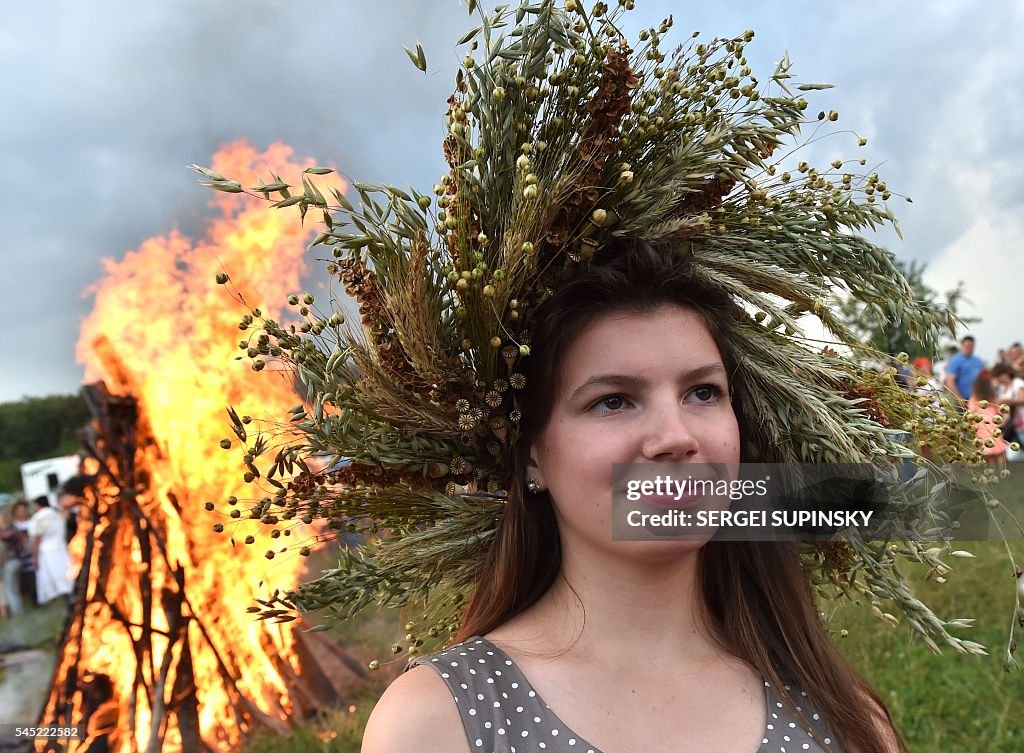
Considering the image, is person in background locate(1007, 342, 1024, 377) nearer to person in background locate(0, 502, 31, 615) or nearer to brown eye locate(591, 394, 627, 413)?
brown eye locate(591, 394, 627, 413)

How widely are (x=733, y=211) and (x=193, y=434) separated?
4375 mm

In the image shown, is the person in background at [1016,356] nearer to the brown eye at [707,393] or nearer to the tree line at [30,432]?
the brown eye at [707,393]

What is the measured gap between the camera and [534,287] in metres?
2.09

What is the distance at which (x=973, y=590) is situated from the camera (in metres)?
6.20

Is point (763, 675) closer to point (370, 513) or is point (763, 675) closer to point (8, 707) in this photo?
point (370, 513)

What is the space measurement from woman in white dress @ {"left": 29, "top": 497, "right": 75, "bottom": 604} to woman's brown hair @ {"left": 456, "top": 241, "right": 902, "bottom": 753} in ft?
14.2

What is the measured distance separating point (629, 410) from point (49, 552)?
5292 mm

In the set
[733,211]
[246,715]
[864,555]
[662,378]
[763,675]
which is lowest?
[246,715]

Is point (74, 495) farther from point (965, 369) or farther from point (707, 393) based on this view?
point (965, 369)

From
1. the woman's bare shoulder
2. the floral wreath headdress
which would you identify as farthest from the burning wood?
the woman's bare shoulder

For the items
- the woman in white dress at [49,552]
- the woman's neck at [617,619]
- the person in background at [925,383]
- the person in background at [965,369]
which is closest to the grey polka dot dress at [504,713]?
the woman's neck at [617,619]

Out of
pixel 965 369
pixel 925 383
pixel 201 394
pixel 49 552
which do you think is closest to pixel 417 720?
pixel 925 383

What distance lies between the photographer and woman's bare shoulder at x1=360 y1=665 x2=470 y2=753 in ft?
5.66

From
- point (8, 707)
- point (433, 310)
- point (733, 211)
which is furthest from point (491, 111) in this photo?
point (8, 707)
